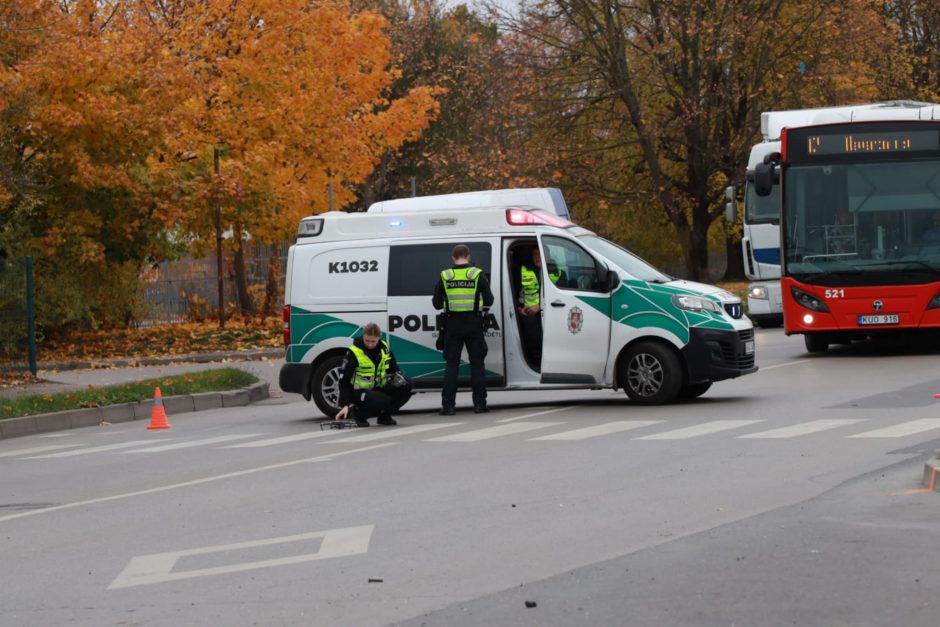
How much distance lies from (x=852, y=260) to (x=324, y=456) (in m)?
10.2

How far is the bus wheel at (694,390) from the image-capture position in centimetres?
1673

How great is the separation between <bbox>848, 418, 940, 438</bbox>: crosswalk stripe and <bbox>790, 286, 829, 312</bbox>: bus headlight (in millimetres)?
7529

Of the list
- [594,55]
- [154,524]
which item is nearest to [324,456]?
[154,524]

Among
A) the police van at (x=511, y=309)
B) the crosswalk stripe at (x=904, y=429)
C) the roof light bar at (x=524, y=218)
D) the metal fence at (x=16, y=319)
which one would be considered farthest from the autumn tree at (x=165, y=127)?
the crosswalk stripe at (x=904, y=429)

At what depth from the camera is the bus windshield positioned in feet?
68.6

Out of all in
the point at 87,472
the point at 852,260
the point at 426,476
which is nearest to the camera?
the point at 426,476

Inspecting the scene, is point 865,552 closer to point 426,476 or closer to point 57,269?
point 426,476

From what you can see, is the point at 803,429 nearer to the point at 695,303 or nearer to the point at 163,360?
the point at 695,303

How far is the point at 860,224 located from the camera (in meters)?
21.3

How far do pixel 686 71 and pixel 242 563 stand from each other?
35.7m

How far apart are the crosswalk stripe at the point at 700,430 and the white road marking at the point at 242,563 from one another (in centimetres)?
455

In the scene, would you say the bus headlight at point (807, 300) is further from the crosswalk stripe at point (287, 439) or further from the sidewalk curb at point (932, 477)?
the sidewalk curb at point (932, 477)

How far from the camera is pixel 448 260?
16859 mm

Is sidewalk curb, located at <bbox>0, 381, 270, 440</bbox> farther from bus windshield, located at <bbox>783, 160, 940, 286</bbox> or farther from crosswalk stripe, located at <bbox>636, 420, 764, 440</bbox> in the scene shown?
crosswalk stripe, located at <bbox>636, 420, 764, 440</bbox>
